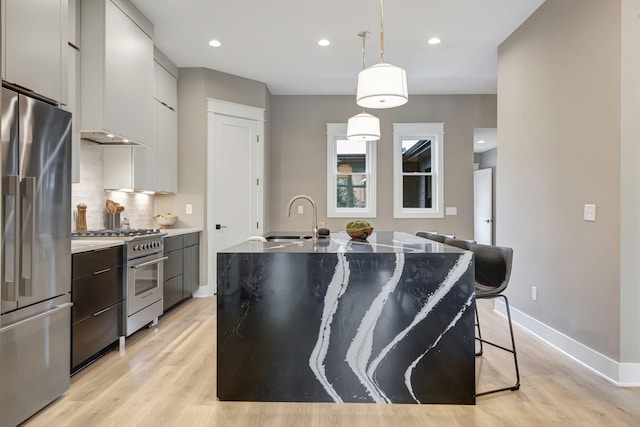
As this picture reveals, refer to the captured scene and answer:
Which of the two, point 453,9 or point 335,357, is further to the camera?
point 453,9

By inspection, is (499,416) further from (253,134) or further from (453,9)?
(253,134)

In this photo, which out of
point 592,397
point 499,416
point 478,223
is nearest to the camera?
point 499,416

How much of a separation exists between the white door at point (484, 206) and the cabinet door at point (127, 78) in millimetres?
6582

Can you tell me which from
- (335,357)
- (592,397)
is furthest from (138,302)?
(592,397)

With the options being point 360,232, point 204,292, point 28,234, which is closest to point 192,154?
point 204,292

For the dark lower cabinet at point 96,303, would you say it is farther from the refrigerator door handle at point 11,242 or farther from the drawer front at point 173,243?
the drawer front at point 173,243

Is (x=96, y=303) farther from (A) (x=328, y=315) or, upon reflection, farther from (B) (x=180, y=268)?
(A) (x=328, y=315)

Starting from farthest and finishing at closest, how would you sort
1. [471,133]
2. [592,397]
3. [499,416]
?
[471,133]
[592,397]
[499,416]

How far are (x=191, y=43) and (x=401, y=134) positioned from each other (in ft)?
10.8

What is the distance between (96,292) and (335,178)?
3961 millimetres

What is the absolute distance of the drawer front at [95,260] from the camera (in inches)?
96.8

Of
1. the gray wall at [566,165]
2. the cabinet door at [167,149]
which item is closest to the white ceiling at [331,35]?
the gray wall at [566,165]

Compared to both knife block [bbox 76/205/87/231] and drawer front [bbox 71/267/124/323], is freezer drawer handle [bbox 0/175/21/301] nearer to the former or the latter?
drawer front [bbox 71/267/124/323]

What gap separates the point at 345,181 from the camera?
6070 mm
